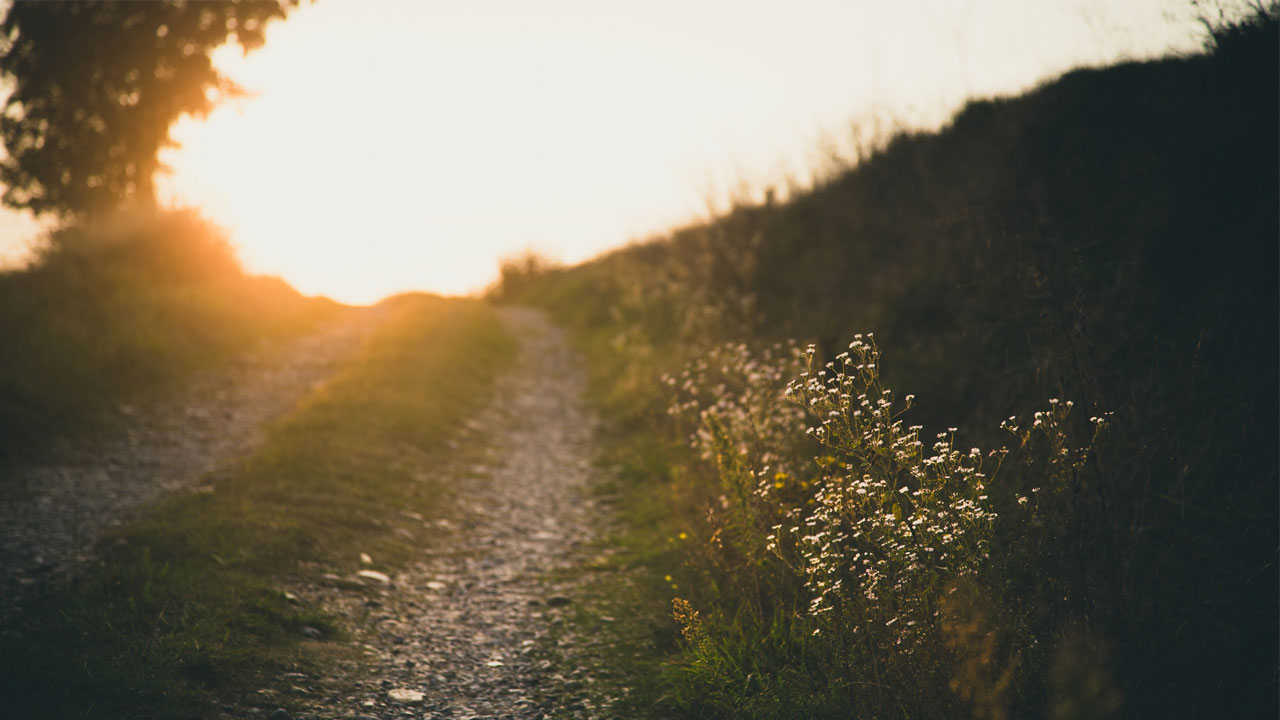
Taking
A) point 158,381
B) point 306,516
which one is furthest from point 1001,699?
point 158,381

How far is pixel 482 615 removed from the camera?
17.3ft

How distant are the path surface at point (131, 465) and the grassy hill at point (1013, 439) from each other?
4.72 meters

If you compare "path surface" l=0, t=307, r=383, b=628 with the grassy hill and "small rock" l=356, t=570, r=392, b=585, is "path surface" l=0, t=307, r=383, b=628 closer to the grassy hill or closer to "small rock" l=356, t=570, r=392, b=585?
"small rock" l=356, t=570, r=392, b=585

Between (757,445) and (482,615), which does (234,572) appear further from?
(757,445)

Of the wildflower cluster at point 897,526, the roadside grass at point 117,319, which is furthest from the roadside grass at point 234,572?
the wildflower cluster at point 897,526

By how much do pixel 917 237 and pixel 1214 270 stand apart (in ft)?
13.5

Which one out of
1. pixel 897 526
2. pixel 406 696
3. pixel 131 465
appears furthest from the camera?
pixel 131 465

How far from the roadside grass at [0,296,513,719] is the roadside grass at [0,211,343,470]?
2.46 meters

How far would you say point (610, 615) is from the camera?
5.26 metres

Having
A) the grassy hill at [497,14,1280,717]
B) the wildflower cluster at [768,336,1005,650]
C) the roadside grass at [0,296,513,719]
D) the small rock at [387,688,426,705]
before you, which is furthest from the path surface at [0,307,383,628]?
the wildflower cluster at [768,336,1005,650]

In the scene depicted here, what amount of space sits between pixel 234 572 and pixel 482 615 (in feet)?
6.04

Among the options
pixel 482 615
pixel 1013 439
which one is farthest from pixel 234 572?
pixel 1013 439

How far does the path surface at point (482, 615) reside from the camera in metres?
4.10

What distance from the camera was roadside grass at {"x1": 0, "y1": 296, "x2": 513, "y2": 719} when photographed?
12.1ft
